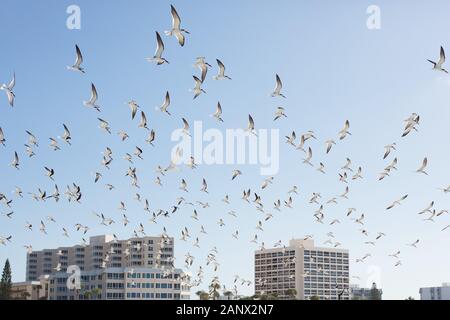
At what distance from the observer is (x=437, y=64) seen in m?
40.3

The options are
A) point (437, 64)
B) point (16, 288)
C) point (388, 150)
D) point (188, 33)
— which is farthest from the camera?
point (16, 288)

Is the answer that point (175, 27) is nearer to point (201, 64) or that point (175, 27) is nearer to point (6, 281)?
point (201, 64)

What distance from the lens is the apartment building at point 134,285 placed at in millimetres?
180625

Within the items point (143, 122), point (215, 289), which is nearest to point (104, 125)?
point (143, 122)

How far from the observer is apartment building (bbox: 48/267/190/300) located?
593 feet

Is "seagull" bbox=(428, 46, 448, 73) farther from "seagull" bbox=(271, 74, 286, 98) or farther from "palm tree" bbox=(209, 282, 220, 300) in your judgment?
"palm tree" bbox=(209, 282, 220, 300)

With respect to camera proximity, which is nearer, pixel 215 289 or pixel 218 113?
pixel 218 113

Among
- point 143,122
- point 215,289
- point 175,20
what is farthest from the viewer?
point 215,289

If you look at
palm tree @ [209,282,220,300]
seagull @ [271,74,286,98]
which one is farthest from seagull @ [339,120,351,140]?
palm tree @ [209,282,220,300]

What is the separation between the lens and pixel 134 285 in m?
183

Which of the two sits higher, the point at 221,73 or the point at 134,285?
the point at 221,73
